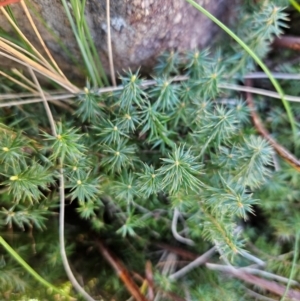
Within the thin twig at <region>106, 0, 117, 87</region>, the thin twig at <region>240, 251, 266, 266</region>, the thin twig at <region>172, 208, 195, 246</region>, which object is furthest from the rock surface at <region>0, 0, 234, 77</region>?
the thin twig at <region>240, 251, 266, 266</region>

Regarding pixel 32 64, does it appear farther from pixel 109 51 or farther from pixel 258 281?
pixel 258 281

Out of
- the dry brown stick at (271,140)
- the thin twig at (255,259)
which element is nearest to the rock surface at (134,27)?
the dry brown stick at (271,140)

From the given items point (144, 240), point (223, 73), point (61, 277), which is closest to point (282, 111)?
point (223, 73)

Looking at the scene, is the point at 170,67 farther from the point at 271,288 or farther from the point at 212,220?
the point at 271,288

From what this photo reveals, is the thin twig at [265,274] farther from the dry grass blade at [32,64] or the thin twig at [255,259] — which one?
the dry grass blade at [32,64]

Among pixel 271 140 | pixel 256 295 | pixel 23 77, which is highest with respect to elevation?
pixel 23 77

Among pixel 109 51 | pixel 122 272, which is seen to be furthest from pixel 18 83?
pixel 122 272
